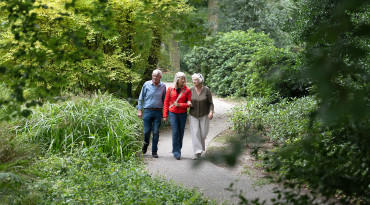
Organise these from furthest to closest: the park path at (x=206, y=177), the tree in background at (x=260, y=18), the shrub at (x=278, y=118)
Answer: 1. the tree in background at (x=260, y=18)
2. the shrub at (x=278, y=118)
3. the park path at (x=206, y=177)

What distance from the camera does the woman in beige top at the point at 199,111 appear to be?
8578 mm

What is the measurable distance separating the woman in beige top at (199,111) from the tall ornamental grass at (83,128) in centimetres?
136

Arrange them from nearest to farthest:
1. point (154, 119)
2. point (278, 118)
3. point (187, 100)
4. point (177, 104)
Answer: point (177, 104), point (187, 100), point (154, 119), point (278, 118)

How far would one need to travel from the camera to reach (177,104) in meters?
8.45

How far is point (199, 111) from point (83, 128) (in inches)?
99.6

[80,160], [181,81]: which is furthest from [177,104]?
[80,160]

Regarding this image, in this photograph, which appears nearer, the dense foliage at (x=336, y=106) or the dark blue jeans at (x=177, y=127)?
the dense foliage at (x=336, y=106)

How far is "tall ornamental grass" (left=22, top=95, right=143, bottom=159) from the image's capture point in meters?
8.24

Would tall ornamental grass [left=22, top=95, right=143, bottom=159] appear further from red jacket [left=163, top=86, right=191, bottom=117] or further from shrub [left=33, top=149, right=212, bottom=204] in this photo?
red jacket [left=163, top=86, right=191, bottom=117]

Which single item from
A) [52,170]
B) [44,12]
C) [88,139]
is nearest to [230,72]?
[44,12]

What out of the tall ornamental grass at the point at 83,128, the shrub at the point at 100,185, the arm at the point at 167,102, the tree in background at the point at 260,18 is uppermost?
the tree in background at the point at 260,18

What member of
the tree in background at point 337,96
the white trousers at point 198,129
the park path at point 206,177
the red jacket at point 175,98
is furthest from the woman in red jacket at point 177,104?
the tree in background at point 337,96

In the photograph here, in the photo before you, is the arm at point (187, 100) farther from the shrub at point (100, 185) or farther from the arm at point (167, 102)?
the shrub at point (100, 185)

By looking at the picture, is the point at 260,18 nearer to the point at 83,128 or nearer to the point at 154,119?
the point at 154,119
